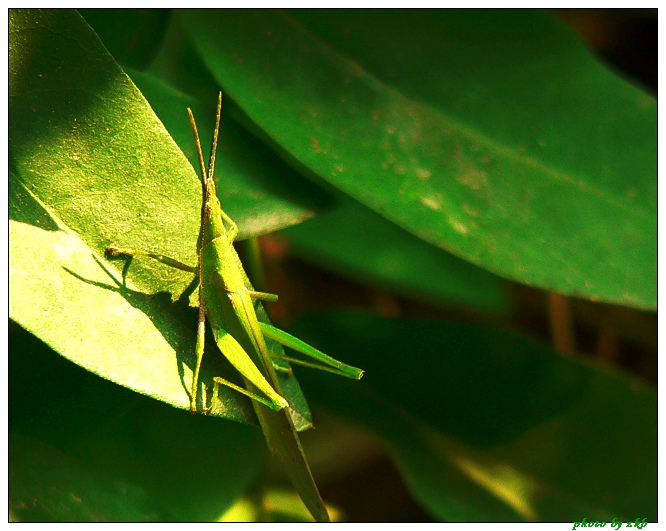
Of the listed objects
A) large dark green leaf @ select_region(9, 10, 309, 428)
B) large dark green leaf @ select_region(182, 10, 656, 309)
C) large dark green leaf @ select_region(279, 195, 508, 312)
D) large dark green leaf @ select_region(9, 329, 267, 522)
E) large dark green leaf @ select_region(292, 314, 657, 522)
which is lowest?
large dark green leaf @ select_region(9, 329, 267, 522)

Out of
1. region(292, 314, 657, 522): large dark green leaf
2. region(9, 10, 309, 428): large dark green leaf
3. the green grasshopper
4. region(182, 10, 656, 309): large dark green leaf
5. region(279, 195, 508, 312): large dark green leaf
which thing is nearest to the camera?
region(9, 10, 309, 428): large dark green leaf

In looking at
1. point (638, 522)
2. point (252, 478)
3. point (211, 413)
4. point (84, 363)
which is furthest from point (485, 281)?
point (84, 363)

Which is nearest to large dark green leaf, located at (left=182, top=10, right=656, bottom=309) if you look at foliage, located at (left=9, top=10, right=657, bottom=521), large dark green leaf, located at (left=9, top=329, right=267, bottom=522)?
foliage, located at (left=9, top=10, right=657, bottom=521)

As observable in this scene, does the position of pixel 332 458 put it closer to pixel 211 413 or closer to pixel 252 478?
pixel 252 478

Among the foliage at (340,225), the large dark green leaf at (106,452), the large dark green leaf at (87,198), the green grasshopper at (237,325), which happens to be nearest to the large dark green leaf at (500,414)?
the foliage at (340,225)

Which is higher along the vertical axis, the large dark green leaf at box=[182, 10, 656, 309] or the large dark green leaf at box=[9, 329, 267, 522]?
the large dark green leaf at box=[182, 10, 656, 309]

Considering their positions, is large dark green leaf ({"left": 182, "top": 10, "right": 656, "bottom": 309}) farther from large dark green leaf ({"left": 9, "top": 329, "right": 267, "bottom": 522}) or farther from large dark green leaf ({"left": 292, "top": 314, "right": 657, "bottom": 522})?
large dark green leaf ({"left": 9, "top": 329, "right": 267, "bottom": 522})
